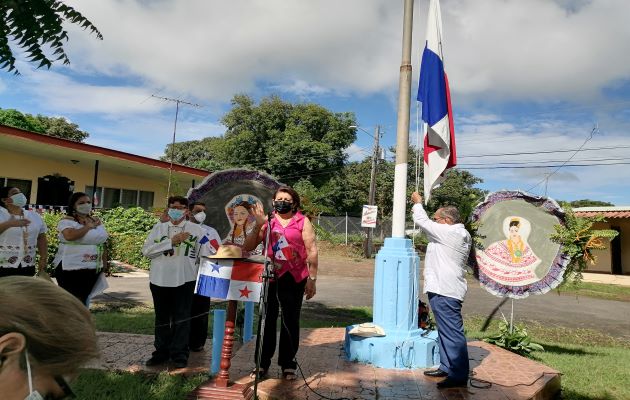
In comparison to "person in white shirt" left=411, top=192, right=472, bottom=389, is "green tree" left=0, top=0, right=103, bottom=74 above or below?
above

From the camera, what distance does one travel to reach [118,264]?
14797 mm

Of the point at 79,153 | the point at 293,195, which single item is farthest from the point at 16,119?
the point at 293,195

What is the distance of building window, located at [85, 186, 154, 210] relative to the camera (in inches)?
795

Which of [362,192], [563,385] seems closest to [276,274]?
[563,385]

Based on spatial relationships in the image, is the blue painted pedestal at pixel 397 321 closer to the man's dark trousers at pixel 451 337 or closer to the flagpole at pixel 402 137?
the flagpole at pixel 402 137

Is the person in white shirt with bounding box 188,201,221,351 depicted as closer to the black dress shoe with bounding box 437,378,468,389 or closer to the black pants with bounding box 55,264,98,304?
the black pants with bounding box 55,264,98,304

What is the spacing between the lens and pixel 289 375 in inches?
171

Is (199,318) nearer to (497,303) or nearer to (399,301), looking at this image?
(399,301)

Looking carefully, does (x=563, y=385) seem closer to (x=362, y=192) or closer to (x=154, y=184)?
(x=154, y=184)

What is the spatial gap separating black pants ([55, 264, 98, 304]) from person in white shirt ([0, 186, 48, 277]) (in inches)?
12.9

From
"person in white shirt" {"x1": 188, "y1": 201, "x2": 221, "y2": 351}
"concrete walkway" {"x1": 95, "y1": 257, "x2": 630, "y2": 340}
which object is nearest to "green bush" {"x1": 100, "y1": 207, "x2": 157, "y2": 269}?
"concrete walkway" {"x1": 95, "y1": 257, "x2": 630, "y2": 340}

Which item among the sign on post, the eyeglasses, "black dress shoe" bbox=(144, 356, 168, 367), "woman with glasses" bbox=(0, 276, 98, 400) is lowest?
"black dress shoe" bbox=(144, 356, 168, 367)

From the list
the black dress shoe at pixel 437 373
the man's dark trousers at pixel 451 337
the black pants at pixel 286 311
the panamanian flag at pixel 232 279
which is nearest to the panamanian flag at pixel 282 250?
the black pants at pixel 286 311

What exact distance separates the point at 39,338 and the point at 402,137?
4729mm
